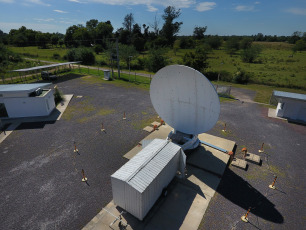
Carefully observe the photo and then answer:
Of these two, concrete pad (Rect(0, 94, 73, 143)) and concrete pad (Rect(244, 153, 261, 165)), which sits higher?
concrete pad (Rect(0, 94, 73, 143))

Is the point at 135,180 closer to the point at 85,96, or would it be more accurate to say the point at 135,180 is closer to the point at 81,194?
the point at 81,194

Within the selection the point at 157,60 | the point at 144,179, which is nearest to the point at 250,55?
the point at 157,60

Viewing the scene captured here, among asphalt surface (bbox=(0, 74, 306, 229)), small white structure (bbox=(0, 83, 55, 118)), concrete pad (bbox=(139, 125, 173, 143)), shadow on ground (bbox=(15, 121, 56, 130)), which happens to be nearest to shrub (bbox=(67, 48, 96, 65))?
small white structure (bbox=(0, 83, 55, 118))

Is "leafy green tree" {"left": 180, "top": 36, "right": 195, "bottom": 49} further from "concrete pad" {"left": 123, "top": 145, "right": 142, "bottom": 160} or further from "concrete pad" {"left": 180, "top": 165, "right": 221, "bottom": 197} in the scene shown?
"concrete pad" {"left": 180, "top": 165, "right": 221, "bottom": 197}

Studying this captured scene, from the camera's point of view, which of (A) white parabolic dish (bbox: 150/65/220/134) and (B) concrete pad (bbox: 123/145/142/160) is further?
(B) concrete pad (bbox: 123/145/142/160)

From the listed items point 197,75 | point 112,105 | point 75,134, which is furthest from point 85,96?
point 197,75

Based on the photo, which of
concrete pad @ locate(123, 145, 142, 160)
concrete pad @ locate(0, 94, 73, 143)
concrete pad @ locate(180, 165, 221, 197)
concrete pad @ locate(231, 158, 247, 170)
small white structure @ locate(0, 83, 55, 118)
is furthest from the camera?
small white structure @ locate(0, 83, 55, 118)
